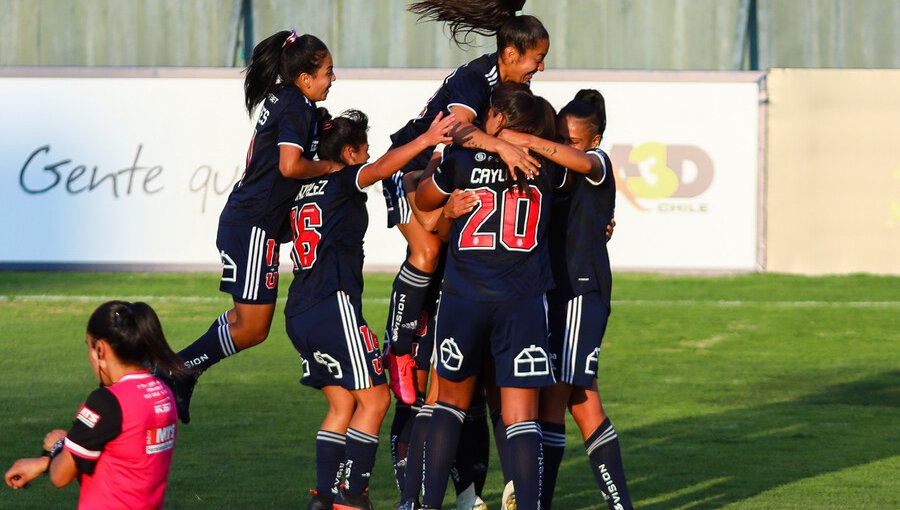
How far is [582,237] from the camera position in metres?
6.80

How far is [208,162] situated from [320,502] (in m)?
11.0

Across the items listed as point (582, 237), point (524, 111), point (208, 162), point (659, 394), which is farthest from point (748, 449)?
point (208, 162)

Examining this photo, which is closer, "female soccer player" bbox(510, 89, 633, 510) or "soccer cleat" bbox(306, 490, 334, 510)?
"female soccer player" bbox(510, 89, 633, 510)

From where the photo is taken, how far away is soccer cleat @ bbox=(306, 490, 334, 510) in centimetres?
703

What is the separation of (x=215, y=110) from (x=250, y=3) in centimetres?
521

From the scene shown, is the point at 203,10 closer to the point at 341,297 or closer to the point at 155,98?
the point at 155,98

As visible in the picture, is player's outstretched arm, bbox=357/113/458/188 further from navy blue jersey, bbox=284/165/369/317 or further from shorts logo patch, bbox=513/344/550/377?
shorts logo patch, bbox=513/344/550/377

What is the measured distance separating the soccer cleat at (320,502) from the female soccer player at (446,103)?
0.70 meters

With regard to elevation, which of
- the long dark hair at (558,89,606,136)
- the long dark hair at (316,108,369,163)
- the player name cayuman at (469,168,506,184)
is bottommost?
the player name cayuman at (469,168,506,184)

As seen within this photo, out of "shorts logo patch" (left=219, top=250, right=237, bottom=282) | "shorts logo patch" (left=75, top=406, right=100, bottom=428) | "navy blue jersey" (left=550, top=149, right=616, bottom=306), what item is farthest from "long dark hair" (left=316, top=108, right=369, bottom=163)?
"shorts logo patch" (left=75, top=406, right=100, bottom=428)

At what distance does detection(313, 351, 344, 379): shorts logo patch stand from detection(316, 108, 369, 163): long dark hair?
3.31ft

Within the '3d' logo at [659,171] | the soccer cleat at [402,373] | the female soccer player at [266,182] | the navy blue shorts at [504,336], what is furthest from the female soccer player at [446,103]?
the '3d' logo at [659,171]

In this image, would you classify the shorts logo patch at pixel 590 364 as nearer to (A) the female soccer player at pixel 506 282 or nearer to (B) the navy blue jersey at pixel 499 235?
(A) the female soccer player at pixel 506 282

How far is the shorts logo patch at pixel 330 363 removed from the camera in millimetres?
7000
